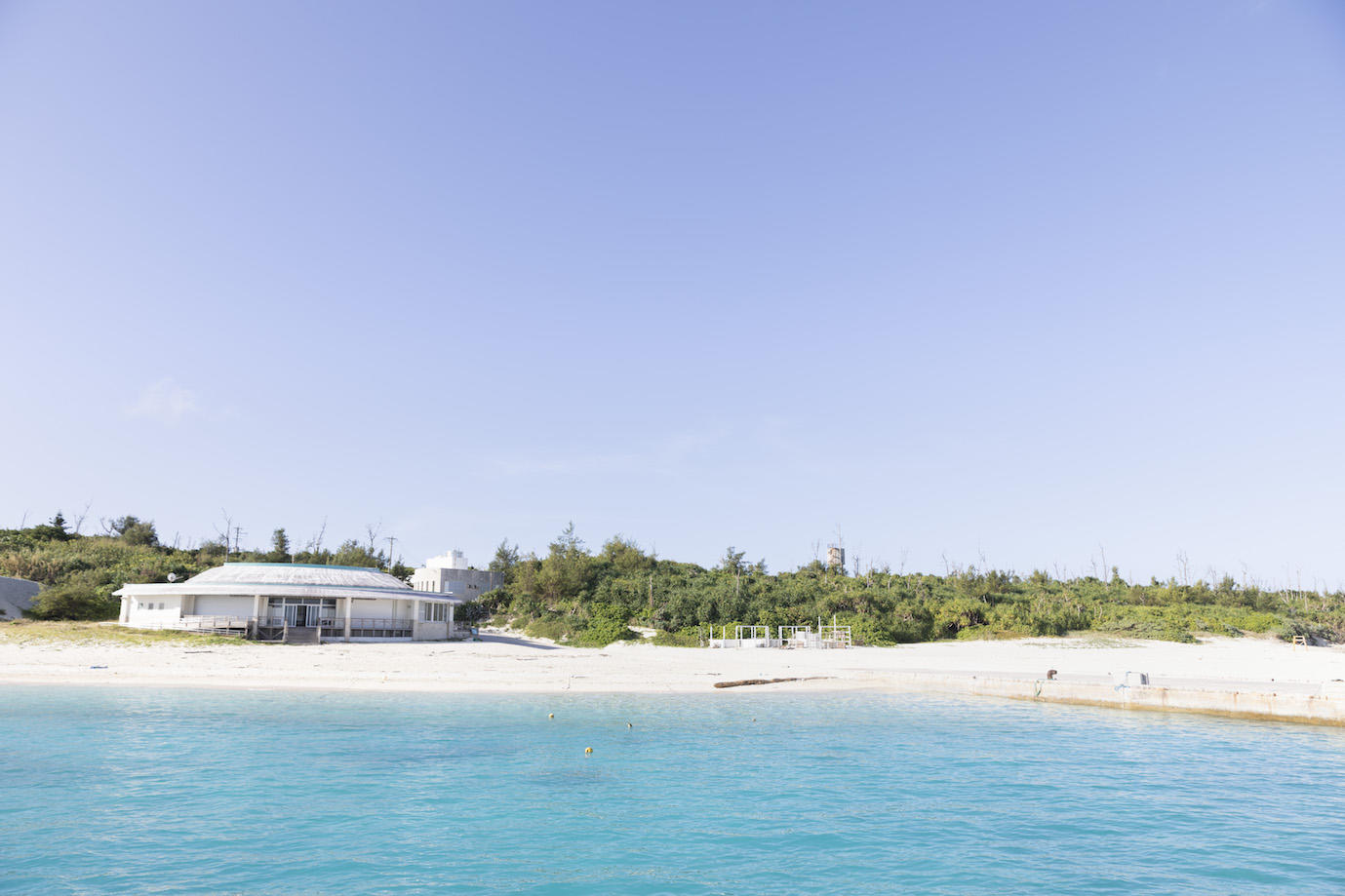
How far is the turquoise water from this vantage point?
10523 millimetres

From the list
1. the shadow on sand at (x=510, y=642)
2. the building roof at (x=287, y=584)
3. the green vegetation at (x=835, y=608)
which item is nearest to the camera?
the building roof at (x=287, y=584)

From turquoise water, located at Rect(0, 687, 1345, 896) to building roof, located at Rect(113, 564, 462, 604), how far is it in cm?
1808

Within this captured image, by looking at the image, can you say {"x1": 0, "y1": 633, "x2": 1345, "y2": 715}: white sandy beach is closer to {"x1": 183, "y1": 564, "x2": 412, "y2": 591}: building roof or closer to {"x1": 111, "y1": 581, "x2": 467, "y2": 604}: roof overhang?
{"x1": 111, "y1": 581, "x2": 467, "y2": 604}: roof overhang

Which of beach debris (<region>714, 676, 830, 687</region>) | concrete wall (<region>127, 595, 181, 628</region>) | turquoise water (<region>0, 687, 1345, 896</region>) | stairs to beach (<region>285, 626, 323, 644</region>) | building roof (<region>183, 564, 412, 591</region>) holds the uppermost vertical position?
building roof (<region>183, 564, 412, 591</region>)

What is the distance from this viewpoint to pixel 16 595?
44656 mm

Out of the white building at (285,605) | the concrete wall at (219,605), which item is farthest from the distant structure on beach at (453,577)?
the concrete wall at (219,605)

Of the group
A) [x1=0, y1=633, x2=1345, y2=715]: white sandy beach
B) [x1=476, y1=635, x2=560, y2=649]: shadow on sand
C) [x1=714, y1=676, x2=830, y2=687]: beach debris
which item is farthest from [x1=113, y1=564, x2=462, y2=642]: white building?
[x1=714, y1=676, x2=830, y2=687]: beach debris

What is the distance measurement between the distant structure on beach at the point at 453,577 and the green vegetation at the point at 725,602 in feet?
13.3

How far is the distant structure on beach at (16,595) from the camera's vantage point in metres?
43.0

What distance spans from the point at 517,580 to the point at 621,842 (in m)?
49.7

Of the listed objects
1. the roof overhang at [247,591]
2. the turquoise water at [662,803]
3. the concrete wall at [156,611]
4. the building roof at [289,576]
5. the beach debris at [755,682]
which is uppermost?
the building roof at [289,576]

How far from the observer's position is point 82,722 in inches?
813

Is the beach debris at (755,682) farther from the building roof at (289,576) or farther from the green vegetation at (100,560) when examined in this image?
the green vegetation at (100,560)

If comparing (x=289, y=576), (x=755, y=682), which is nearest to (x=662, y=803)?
(x=755, y=682)
